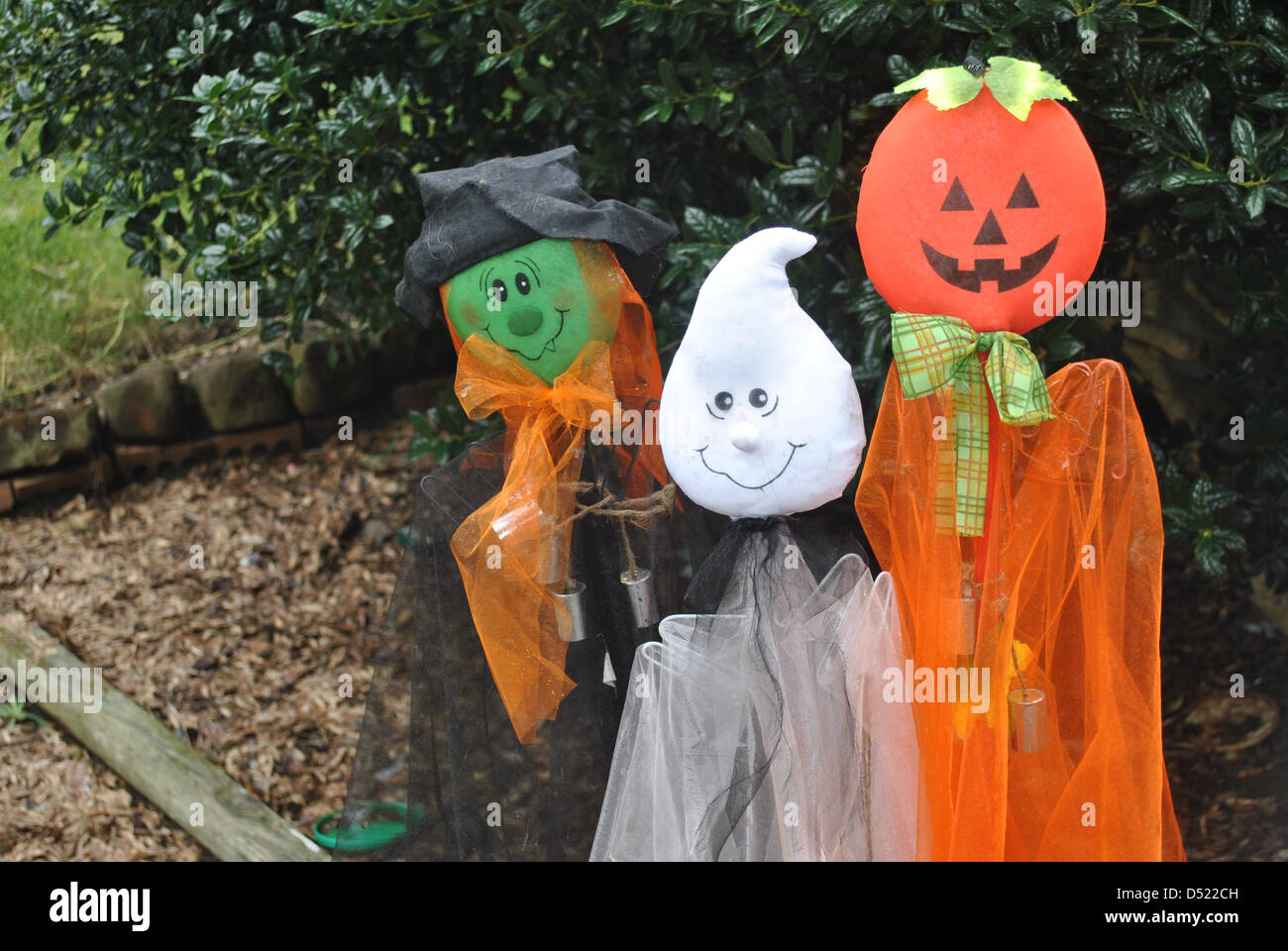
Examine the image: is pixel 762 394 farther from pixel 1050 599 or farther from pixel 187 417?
pixel 187 417

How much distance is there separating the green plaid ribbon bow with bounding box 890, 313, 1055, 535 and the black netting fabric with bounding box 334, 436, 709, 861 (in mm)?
558

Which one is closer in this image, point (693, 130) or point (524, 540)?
point (524, 540)

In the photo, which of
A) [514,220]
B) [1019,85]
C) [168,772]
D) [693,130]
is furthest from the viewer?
[168,772]

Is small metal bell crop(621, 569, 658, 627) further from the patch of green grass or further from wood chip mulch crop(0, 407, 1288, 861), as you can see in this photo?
the patch of green grass

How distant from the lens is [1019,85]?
1.65 meters

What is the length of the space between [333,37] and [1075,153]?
1847 millimetres

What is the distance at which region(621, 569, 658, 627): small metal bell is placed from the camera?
205 cm

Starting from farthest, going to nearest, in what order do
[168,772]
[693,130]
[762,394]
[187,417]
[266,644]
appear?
[187,417]
[266,644]
[168,772]
[693,130]
[762,394]

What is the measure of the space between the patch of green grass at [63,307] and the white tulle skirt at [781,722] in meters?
3.03

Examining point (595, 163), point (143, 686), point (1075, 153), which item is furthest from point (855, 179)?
point (143, 686)

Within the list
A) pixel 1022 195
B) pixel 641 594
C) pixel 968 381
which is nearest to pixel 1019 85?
pixel 1022 195

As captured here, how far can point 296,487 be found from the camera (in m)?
4.02

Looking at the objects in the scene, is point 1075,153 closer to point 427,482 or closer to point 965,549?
point 965,549

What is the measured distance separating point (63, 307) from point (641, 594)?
3.01m
